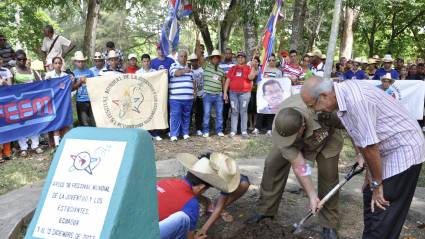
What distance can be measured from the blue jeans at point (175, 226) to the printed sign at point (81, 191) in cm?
70

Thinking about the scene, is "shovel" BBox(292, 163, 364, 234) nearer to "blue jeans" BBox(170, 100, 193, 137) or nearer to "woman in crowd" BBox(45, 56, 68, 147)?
"blue jeans" BBox(170, 100, 193, 137)

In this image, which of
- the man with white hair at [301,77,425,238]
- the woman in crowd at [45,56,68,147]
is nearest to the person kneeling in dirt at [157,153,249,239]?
the man with white hair at [301,77,425,238]

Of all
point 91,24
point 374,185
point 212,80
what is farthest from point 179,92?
point 374,185

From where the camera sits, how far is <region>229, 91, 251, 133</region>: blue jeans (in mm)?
8461

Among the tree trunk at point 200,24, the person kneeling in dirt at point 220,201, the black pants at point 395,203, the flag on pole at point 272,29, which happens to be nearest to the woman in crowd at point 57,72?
the person kneeling in dirt at point 220,201

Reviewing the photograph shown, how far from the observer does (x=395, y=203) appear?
3.08m

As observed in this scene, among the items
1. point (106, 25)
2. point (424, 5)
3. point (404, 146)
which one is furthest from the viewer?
point (106, 25)

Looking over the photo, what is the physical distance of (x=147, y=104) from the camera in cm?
794

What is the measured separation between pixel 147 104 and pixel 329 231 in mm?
4676

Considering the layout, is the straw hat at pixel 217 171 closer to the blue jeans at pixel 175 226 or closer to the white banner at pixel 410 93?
the blue jeans at pixel 175 226

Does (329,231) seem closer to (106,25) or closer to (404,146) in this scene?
(404,146)

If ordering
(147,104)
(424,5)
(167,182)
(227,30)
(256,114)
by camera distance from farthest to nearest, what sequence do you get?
(424,5), (227,30), (256,114), (147,104), (167,182)

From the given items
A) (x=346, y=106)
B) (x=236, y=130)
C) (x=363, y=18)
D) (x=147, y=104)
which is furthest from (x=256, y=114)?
(x=363, y=18)

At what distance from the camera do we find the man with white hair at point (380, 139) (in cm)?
272
